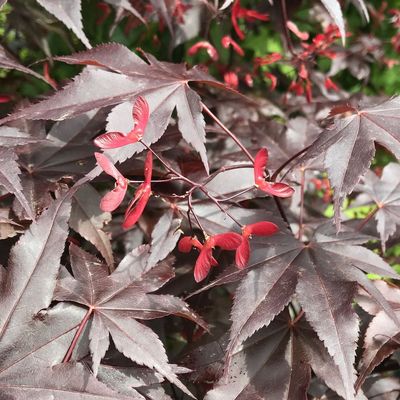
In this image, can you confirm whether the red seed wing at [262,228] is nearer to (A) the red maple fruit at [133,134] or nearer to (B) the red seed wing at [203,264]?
(B) the red seed wing at [203,264]

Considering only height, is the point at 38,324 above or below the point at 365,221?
above

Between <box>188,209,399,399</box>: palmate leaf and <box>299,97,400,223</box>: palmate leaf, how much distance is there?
5.9 inches

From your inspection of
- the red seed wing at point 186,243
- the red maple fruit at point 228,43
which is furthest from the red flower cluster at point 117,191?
the red maple fruit at point 228,43

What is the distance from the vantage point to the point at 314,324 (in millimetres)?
883

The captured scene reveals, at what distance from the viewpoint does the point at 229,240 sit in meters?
0.92

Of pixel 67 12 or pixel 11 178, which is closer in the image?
pixel 11 178

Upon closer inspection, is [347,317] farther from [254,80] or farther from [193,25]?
[254,80]

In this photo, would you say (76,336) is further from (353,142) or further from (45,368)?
(353,142)

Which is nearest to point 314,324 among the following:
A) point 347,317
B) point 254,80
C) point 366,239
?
point 347,317

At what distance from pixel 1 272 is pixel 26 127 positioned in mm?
381

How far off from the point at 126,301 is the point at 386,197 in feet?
2.25

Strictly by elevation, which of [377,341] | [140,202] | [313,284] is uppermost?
[140,202]

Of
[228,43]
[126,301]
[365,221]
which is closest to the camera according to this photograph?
[126,301]

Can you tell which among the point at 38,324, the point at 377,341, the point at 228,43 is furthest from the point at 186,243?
the point at 228,43
